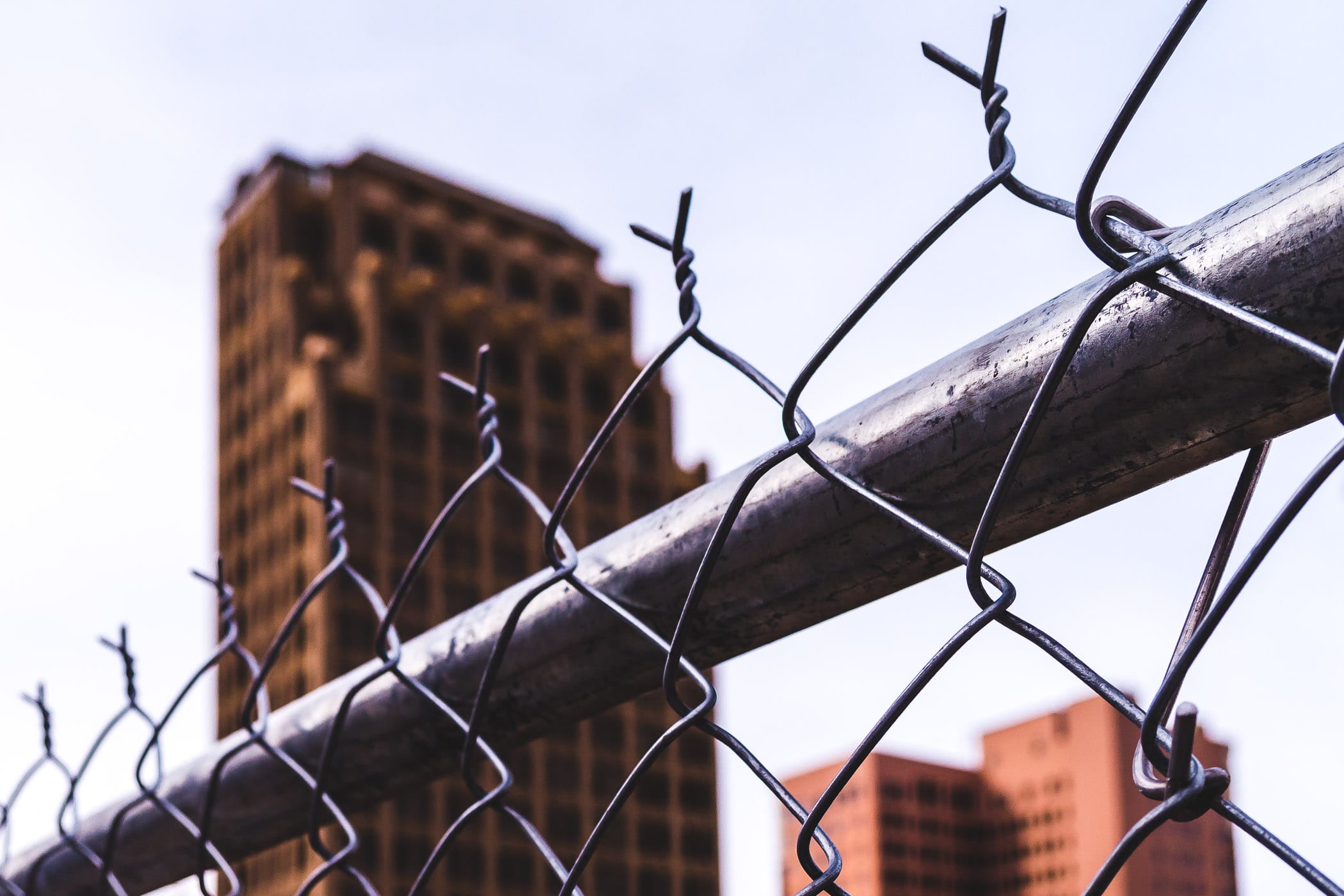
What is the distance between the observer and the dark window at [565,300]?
46156mm

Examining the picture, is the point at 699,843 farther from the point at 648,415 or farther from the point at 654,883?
the point at 648,415

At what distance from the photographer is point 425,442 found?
4338 cm

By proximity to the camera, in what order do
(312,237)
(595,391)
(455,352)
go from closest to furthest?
1. (455,352)
2. (312,237)
3. (595,391)

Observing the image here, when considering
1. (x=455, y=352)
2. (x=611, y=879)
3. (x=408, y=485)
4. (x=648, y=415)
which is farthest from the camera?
(x=648, y=415)

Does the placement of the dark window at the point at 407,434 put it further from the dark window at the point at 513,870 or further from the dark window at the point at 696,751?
the dark window at the point at 696,751

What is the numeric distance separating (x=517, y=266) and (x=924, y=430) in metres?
45.7

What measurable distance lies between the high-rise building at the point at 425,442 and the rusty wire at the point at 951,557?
124ft

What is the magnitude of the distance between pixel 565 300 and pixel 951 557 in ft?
151

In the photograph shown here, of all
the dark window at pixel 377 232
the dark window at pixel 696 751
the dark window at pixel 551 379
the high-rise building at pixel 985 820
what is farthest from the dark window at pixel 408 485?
the high-rise building at pixel 985 820

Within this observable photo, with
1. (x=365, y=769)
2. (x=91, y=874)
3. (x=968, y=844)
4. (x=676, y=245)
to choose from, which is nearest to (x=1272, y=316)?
(x=676, y=245)

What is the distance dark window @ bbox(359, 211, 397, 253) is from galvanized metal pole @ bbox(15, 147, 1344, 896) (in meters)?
44.4

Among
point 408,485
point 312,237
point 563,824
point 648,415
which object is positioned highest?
point 312,237

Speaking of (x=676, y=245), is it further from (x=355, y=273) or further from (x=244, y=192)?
(x=244, y=192)

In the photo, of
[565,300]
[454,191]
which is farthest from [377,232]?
[565,300]
